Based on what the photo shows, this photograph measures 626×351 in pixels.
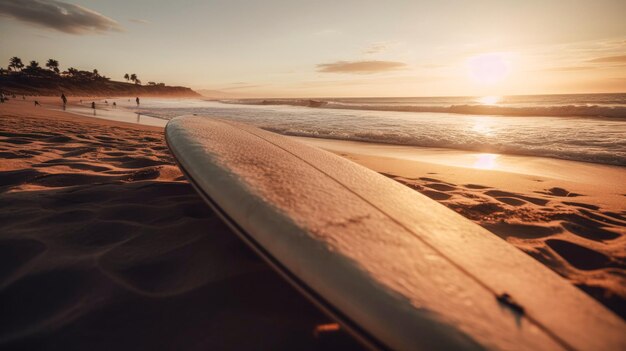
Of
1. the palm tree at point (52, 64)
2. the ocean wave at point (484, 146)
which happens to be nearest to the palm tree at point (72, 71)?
the palm tree at point (52, 64)

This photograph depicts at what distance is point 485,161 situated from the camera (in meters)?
5.34

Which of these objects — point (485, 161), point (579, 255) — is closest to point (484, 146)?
point (485, 161)

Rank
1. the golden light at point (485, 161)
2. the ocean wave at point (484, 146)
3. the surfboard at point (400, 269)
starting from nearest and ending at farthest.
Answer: the surfboard at point (400, 269) < the golden light at point (485, 161) < the ocean wave at point (484, 146)

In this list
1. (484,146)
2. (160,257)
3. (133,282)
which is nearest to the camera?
(133,282)

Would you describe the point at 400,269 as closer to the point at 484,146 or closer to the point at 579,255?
the point at 579,255

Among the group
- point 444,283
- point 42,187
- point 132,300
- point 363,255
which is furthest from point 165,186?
point 444,283

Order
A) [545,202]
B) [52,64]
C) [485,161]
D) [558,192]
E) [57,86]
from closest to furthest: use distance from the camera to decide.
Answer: [545,202] → [558,192] → [485,161] → [57,86] → [52,64]

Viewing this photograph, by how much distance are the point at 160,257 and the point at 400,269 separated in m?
1.22

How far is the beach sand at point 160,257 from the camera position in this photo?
110 centimetres

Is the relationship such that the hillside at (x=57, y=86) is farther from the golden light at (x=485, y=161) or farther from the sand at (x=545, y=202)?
the golden light at (x=485, y=161)

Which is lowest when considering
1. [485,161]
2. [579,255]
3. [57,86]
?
[579,255]

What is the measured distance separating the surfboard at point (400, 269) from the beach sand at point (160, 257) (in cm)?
32

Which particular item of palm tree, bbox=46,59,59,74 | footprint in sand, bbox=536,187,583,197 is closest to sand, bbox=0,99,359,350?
footprint in sand, bbox=536,187,583,197

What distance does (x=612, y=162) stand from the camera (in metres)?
5.08
